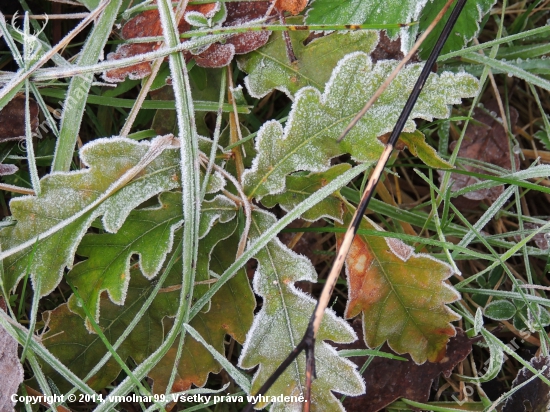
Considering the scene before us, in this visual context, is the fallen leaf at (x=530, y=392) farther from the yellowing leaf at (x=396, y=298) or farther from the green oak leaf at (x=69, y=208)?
the green oak leaf at (x=69, y=208)

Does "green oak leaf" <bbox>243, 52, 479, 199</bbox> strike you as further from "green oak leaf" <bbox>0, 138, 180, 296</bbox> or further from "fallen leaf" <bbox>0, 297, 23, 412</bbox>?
"fallen leaf" <bbox>0, 297, 23, 412</bbox>

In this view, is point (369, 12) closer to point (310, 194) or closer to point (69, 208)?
point (310, 194)

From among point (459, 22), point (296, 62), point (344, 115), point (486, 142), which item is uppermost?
point (459, 22)

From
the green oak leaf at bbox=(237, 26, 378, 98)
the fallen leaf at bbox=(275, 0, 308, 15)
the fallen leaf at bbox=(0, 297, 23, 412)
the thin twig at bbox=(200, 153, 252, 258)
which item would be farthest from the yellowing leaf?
the fallen leaf at bbox=(0, 297, 23, 412)

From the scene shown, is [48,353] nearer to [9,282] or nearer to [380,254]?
[9,282]

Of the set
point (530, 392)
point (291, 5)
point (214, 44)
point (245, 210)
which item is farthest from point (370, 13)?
point (530, 392)

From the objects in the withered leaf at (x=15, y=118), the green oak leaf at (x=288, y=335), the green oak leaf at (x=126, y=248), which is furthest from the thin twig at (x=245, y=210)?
the withered leaf at (x=15, y=118)
